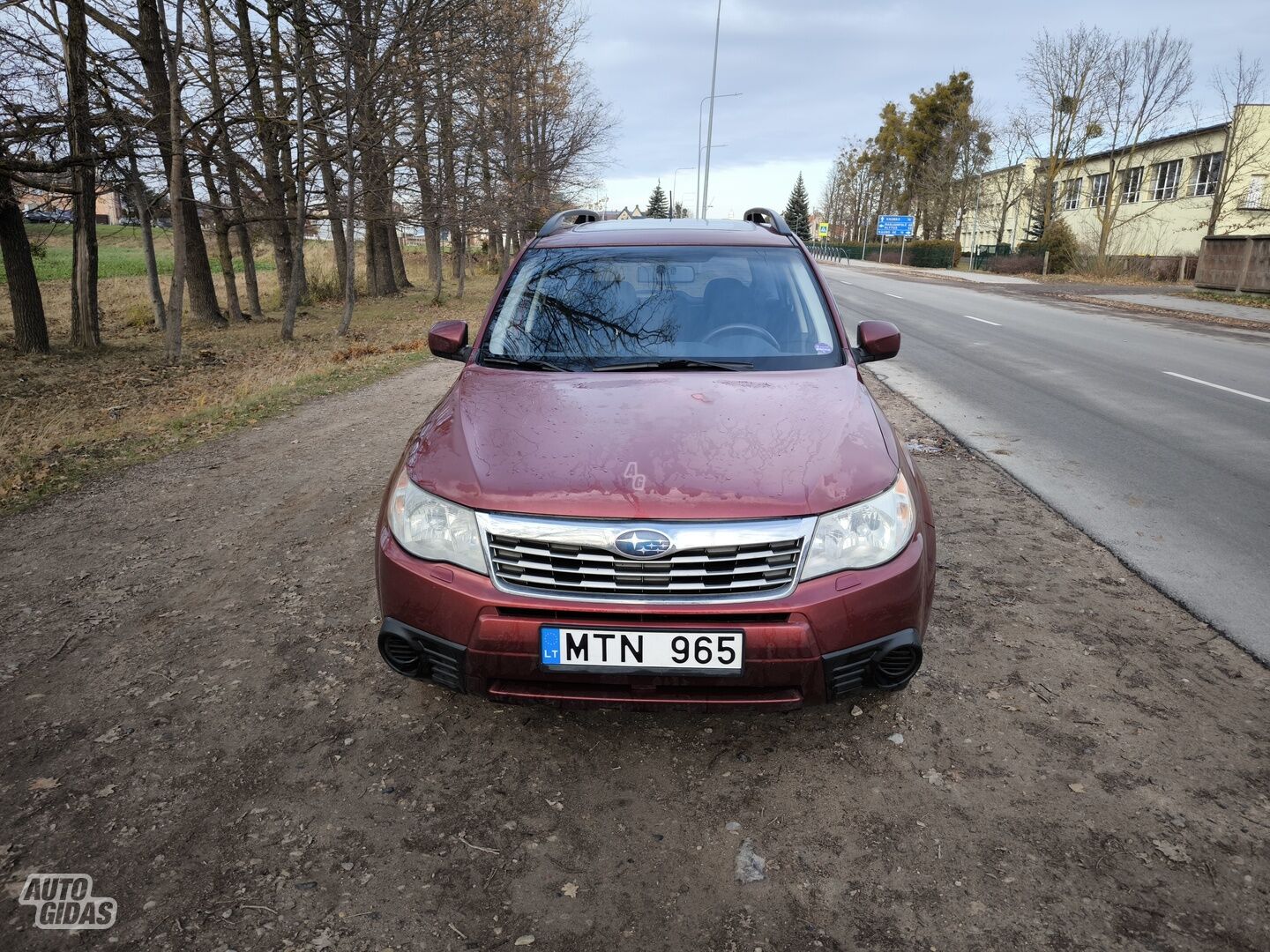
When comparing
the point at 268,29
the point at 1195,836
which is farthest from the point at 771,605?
the point at 268,29

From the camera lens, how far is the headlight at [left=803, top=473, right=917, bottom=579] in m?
2.33

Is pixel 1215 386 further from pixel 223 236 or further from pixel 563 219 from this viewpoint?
pixel 223 236

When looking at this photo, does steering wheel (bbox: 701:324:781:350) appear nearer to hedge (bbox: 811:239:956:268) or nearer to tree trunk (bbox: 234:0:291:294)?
tree trunk (bbox: 234:0:291:294)

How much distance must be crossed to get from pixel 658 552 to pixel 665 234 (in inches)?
90.7

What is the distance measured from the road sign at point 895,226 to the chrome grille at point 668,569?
218 feet

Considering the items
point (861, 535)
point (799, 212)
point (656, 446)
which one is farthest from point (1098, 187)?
point (799, 212)

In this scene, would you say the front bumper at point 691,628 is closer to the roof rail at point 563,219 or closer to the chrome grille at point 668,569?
the chrome grille at point 668,569

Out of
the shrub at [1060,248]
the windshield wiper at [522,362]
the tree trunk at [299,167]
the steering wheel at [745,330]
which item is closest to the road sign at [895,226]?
the shrub at [1060,248]

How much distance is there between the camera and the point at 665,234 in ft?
13.3

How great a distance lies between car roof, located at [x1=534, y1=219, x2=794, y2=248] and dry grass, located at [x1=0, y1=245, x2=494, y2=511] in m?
4.06

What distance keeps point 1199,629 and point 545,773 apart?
287cm

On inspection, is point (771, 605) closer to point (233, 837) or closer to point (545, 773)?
point (545, 773)

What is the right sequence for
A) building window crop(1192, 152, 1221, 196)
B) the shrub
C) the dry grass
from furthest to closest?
the shrub
building window crop(1192, 152, 1221, 196)
the dry grass

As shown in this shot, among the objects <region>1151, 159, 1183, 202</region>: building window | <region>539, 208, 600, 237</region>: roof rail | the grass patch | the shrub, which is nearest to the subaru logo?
<region>539, 208, 600, 237</region>: roof rail
